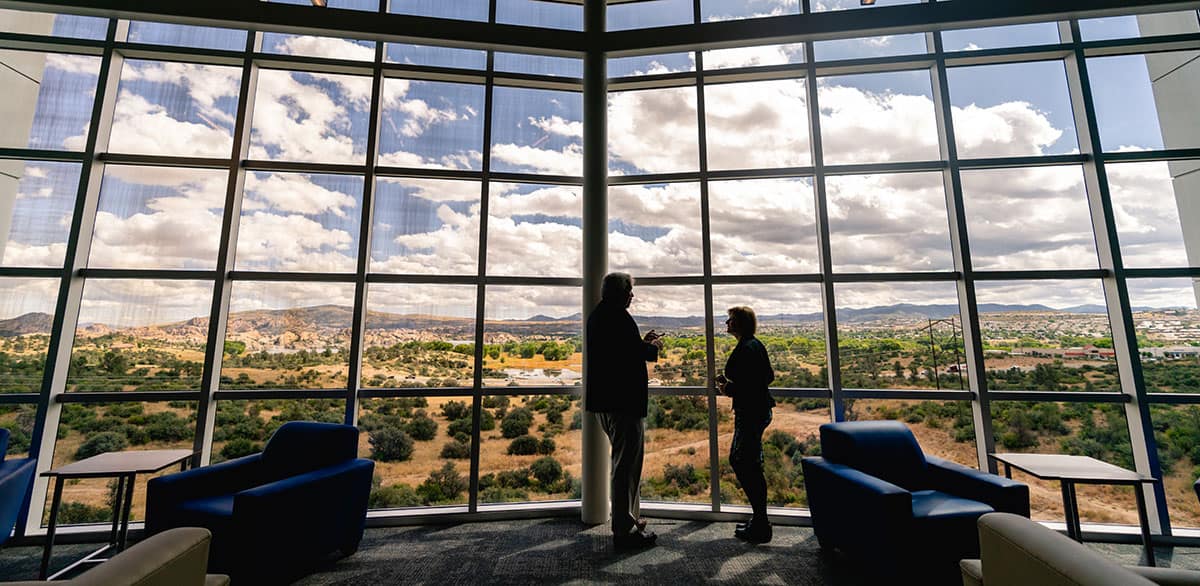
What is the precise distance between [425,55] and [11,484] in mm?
3983

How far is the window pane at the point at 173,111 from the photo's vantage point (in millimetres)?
3383

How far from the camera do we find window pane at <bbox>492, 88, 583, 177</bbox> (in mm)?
3781

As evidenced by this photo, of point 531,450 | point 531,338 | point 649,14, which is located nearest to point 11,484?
point 531,450

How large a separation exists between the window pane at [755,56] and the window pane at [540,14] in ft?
4.17

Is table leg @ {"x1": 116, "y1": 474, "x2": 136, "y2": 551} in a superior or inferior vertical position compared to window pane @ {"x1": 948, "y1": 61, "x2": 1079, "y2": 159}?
inferior

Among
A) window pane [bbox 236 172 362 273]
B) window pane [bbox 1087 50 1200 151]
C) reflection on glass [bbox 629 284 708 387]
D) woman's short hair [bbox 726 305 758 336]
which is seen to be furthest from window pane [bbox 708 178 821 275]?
window pane [bbox 236 172 362 273]

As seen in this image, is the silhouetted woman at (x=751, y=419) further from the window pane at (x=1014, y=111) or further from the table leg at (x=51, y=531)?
the table leg at (x=51, y=531)

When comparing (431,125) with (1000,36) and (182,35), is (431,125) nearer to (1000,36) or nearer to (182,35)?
(182,35)

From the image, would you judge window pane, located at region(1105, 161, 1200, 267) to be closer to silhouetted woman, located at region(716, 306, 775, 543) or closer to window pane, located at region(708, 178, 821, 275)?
window pane, located at region(708, 178, 821, 275)

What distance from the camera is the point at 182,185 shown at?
338 cm

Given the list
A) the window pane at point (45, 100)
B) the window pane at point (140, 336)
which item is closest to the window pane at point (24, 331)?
the window pane at point (140, 336)

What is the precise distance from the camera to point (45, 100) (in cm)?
330

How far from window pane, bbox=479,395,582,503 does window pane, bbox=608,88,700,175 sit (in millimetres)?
2167

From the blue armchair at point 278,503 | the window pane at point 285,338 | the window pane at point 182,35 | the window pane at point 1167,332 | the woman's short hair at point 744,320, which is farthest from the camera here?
the window pane at point 182,35
